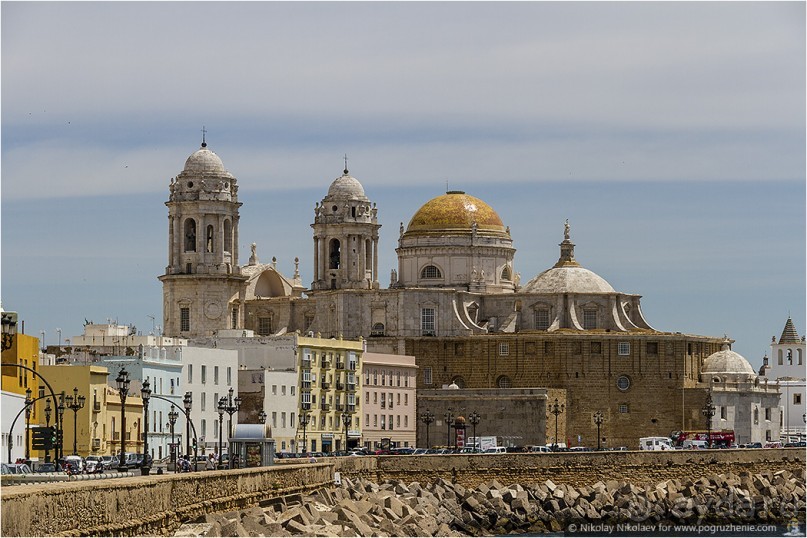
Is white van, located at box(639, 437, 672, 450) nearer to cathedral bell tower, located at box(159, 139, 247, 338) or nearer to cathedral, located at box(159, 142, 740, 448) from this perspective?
cathedral, located at box(159, 142, 740, 448)

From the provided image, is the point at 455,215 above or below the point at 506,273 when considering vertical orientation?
above

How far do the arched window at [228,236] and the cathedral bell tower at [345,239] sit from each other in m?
8.01

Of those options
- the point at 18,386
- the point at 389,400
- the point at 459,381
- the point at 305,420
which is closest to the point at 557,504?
the point at 18,386

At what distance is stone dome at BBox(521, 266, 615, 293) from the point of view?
110688mm

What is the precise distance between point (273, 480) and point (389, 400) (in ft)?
187

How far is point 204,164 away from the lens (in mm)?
106562

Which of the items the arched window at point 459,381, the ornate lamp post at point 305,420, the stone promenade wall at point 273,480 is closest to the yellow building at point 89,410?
the stone promenade wall at point 273,480

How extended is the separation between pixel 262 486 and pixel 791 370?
11873 cm

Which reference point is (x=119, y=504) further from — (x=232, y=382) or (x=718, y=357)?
(x=718, y=357)

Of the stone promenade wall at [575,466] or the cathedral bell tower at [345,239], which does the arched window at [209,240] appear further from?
the stone promenade wall at [575,466]

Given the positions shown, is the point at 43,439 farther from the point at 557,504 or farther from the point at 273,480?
the point at 557,504

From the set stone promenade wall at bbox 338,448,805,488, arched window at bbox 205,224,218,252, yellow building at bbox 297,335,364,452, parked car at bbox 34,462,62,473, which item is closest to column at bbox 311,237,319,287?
arched window at bbox 205,224,218,252

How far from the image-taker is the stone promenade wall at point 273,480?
2597cm


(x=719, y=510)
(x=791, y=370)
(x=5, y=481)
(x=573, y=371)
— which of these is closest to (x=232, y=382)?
(x=573, y=371)
